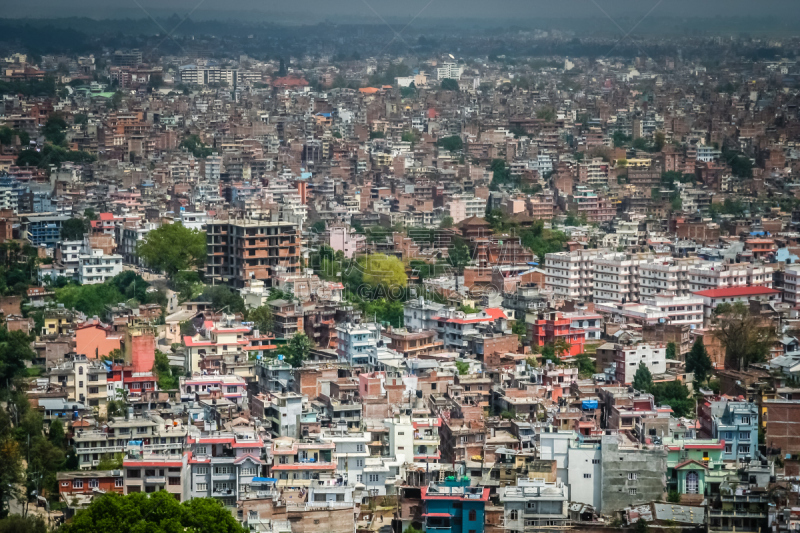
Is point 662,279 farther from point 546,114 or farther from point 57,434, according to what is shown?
point 546,114

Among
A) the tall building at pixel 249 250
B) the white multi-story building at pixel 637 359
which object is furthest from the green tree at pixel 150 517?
the tall building at pixel 249 250

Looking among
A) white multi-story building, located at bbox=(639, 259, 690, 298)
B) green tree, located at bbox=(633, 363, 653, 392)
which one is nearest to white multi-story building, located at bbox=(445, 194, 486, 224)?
white multi-story building, located at bbox=(639, 259, 690, 298)

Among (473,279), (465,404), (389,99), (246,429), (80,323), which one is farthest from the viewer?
(389,99)

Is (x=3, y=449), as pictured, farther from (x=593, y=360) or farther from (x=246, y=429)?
(x=593, y=360)

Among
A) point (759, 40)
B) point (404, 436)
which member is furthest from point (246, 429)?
point (759, 40)

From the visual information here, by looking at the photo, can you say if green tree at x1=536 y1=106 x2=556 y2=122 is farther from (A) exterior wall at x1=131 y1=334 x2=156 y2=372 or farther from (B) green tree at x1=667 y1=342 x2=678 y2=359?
(A) exterior wall at x1=131 y1=334 x2=156 y2=372
